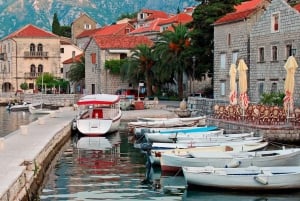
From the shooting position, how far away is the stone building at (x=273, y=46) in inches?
1713

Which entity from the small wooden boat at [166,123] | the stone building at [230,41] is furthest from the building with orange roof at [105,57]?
the small wooden boat at [166,123]

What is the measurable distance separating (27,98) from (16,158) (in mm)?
67096

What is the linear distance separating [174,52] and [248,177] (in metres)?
44.0

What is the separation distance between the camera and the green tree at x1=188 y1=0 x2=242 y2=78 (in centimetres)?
5841

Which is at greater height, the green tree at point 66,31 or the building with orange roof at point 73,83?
the green tree at point 66,31

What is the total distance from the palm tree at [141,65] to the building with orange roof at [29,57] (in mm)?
32059

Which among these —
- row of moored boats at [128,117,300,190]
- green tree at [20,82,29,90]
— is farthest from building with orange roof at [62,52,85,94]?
row of moored boats at [128,117,300,190]

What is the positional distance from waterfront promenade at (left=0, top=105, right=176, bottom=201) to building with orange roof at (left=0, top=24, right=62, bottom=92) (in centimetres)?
6174

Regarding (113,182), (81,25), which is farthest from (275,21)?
(81,25)

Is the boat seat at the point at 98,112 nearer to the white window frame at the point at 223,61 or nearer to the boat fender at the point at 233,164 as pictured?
the white window frame at the point at 223,61

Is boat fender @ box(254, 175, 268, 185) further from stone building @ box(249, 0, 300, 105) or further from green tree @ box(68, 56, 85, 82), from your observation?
green tree @ box(68, 56, 85, 82)

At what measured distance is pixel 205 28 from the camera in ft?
194

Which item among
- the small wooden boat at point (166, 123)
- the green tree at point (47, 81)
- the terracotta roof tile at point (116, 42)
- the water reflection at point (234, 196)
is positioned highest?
the terracotta roof tile at point (116, 42)

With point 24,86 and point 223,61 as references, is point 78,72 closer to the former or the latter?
point 24,86
